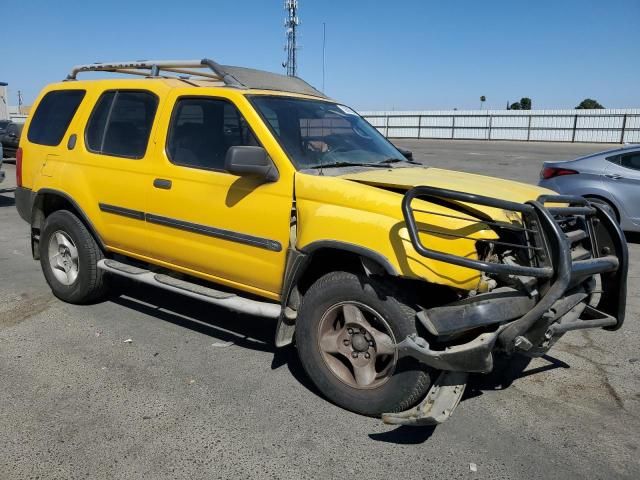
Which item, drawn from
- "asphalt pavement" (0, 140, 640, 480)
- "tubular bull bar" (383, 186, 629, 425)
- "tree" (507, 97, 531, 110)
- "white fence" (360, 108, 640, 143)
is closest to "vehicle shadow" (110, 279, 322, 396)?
"asphalt pavement" (0, 140, 640, 480)

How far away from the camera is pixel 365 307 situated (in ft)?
11.1

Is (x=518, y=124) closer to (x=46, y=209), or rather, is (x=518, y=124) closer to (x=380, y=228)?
(x=46, y=209)

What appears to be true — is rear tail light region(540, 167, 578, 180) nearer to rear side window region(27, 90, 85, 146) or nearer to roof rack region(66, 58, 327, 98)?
roof rack region(66, 58, 327, 98)

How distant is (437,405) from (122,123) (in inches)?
136

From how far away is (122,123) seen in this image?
16.0 ft

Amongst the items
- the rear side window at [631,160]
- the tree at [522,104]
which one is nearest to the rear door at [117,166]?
the rear side window at [631,160]

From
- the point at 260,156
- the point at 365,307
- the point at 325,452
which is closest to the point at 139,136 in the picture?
the point at 260,156

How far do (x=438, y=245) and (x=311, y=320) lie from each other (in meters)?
0.97

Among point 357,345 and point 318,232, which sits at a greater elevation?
point 318,232

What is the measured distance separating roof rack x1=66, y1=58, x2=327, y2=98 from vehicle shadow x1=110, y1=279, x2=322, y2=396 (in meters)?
2.01

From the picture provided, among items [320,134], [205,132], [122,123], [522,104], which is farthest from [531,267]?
[522,104]

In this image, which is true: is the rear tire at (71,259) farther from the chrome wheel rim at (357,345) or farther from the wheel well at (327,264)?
the chrome wheel rim at (357,345)

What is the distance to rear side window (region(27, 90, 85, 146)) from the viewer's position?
5.32 meters

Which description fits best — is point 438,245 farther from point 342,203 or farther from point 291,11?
point 291,11
